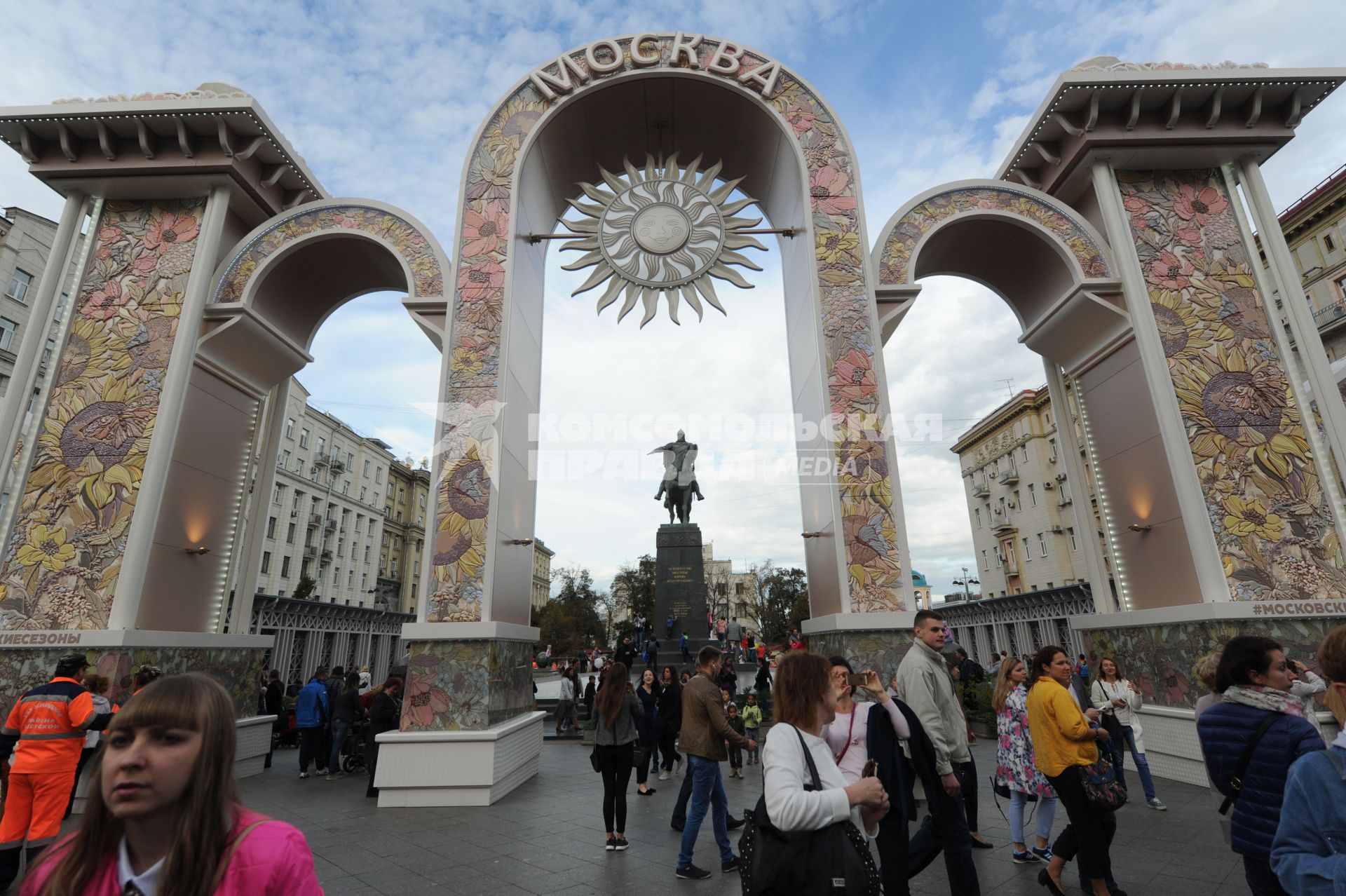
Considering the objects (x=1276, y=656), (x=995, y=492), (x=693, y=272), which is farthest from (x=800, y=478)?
(x=995, y=492)

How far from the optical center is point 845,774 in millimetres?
3629

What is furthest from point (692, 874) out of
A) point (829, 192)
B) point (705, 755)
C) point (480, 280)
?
point (829, 192)

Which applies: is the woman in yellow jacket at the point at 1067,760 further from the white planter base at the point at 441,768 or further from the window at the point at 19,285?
the window at the point at 19,285

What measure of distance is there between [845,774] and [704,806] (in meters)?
2.18

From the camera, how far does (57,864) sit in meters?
1.54

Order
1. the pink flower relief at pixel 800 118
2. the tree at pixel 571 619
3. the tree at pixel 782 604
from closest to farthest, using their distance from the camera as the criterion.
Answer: the pink flower relief at pixel 800 118, the tree at pixel 782 604, the tree at pixel 571 619

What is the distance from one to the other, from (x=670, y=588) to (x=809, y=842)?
1491cm

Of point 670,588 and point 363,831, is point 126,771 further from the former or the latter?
point 670,588

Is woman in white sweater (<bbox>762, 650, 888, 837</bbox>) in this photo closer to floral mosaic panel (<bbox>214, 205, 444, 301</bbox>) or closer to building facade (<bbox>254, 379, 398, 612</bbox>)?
floral mosaic panel (<bbox>214, 205, 444, 301</bbox>)

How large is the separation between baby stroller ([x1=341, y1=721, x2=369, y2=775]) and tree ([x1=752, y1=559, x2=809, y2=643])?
33.2 metres

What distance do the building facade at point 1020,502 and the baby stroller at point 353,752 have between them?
109 ft

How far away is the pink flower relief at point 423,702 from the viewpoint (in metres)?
8.86

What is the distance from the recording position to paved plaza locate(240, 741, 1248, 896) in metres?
5.21

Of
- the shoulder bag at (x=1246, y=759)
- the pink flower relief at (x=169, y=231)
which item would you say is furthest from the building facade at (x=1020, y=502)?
the pink flower relief at (x=169, y=231)
